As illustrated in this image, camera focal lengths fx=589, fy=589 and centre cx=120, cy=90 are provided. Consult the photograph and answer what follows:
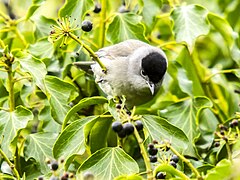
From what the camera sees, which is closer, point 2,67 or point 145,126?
point 145,126

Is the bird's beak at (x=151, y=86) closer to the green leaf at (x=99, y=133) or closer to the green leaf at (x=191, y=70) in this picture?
the green leaf at (x=191, y=70)

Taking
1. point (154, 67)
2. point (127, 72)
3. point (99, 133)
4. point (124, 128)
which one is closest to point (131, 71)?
point (127, 72)

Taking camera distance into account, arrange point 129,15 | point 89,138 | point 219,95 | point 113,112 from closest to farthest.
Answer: point 113,112, point 89,138, point 129,15, point 219,95

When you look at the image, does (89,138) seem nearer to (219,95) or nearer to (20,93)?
(20,93)

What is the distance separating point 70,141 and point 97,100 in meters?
0.28

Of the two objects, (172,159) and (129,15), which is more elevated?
(129,15)

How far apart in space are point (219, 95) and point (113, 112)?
3.89ft

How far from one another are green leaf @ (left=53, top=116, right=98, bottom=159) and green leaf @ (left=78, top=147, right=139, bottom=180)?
4.9 inches

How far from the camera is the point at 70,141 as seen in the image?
103 inches

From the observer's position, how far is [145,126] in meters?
2.65

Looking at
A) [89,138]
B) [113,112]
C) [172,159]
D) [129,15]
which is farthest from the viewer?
[129,15]

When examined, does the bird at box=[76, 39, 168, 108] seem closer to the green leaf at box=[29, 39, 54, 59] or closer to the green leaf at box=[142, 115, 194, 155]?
the green leaf at box=[29, 39, 54, 59]

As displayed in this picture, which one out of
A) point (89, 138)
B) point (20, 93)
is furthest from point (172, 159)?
point (20, 93)

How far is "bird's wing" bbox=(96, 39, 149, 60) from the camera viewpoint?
3.42m
